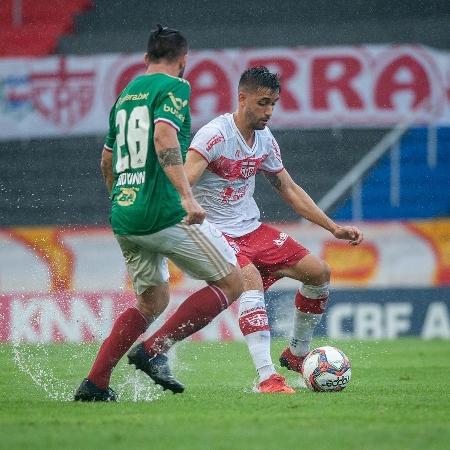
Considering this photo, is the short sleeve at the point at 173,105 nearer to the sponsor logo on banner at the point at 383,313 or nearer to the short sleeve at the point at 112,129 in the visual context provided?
the short sleeve at the point at 112,129

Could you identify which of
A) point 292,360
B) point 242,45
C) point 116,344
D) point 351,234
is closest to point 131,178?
point 116,344

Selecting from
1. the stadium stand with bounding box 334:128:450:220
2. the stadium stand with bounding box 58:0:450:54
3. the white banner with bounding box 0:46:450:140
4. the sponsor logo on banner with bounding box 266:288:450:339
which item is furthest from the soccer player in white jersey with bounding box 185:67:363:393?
the stadium stand with bounding box 58:0:450:54

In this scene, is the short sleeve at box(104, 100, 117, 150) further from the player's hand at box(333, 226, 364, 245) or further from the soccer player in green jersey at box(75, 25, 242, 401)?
the player's hand at box(333, 226, 364, 245)

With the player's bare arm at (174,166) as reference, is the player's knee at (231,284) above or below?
below

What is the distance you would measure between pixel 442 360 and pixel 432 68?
613cm

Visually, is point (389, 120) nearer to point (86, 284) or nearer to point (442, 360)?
point (86, 284)

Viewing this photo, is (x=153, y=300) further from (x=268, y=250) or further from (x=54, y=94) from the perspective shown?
(x=54, y=94)

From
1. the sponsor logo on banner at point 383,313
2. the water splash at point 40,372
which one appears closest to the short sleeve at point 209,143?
the water splash at point 40,372

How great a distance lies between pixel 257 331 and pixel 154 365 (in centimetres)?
104

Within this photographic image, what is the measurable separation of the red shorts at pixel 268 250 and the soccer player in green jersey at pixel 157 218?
1.17 m

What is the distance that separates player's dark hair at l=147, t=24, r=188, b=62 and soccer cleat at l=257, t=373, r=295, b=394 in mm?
1987

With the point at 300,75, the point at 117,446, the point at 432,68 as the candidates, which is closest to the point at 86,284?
the point at 300,75

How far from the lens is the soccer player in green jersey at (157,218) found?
5969mm

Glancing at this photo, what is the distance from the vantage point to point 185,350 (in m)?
11.4
